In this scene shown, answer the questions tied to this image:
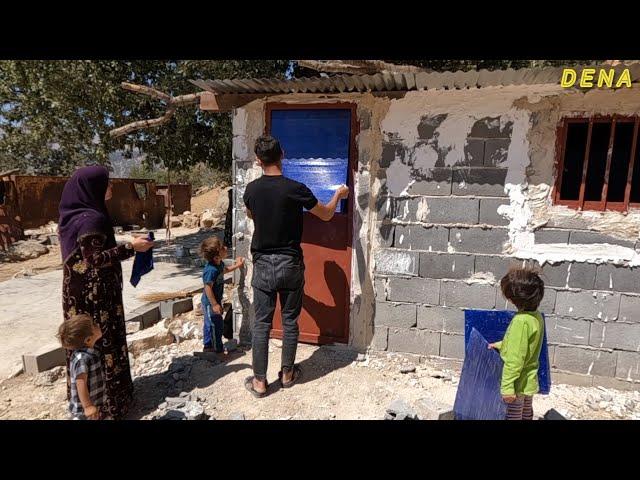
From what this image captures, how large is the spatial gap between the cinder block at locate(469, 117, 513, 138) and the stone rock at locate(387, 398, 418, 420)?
2.50 m

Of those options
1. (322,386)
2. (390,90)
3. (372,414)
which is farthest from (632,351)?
(390,90)

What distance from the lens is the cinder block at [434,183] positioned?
3756 mm

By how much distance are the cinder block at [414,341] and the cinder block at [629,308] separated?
5.29 feet

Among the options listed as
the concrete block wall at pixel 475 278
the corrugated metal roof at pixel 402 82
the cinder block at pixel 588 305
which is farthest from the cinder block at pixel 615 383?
the corrugated metal roof at pixel 402 82

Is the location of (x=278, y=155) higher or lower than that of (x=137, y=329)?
higher

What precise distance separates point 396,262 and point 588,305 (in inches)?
69.2

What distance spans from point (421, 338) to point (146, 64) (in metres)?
7.97

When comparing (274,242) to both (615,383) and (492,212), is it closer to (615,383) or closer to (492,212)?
(492,212)

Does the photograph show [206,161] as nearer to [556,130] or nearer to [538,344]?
[556,130]

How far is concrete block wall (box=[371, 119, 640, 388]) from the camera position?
138 inches

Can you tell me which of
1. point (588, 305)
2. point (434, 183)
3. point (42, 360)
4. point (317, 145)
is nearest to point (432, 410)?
point (588, 305)

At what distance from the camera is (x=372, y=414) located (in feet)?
10.4

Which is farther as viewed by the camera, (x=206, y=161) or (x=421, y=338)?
(x=206, y=161)

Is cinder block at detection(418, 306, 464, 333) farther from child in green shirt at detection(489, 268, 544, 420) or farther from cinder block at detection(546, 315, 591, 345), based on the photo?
child in green shirt at detection(489, 268, 544, 420)
